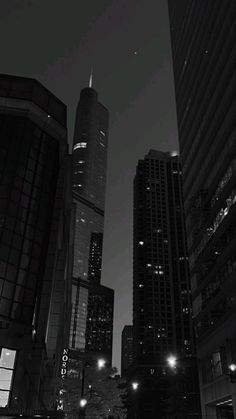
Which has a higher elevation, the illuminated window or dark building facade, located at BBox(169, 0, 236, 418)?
dark building facade, located at BBox(169, 0, 236, 418)

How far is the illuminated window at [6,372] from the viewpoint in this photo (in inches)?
1433

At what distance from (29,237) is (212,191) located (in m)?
24.8

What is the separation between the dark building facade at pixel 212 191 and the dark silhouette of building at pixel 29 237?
19.6 metres

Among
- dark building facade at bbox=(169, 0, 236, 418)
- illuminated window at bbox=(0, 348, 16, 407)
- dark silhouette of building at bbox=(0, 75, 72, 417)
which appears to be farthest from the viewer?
dark building facade at bbox=(169, 0, 236, 418)

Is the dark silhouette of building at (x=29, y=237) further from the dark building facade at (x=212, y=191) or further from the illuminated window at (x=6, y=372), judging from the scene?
the dark building facade at (x=212, y=191)

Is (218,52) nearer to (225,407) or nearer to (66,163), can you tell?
(66,163)

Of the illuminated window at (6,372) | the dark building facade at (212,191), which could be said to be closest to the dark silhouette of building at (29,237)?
the illuminated window at (6,372)

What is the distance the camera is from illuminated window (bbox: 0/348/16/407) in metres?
36.4

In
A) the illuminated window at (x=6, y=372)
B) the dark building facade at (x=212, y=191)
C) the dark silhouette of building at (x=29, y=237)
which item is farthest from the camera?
the dark building facade at (x=212, y=191)

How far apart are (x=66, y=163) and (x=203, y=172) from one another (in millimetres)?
20256

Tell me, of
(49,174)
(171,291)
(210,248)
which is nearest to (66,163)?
(49,174)

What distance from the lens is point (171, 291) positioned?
191 metres

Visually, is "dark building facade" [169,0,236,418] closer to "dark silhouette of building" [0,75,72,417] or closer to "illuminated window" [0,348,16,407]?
"dark silhouette of building" [0,75,72,417]

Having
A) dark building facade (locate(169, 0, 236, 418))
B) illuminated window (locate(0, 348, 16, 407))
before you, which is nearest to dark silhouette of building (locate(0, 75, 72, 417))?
illuminated window (locate(0, 348, 16, 407))
